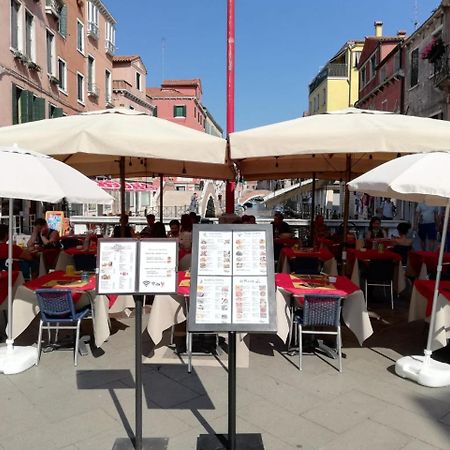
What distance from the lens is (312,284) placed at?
16.5ft

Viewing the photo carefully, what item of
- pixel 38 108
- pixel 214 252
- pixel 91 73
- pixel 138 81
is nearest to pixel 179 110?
pixel 138 81

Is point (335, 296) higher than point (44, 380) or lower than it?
higher

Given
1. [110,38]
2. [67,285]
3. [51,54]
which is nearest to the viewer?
[67,285]

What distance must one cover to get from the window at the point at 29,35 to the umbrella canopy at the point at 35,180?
54.7 feet

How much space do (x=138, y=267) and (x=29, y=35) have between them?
19.3 metres

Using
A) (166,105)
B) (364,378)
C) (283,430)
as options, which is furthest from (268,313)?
(166,105)

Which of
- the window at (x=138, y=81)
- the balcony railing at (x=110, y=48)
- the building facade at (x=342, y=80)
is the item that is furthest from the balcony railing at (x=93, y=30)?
the building facade at (x=342, y=80)

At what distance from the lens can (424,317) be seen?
197 inches

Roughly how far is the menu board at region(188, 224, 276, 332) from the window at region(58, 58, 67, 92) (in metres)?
22.5

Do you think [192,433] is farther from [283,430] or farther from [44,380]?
[44,380]

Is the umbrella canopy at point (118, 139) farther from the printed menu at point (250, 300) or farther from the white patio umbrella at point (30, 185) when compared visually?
the printed menu at point (250, 300)

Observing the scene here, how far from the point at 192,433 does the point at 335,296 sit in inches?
73.8

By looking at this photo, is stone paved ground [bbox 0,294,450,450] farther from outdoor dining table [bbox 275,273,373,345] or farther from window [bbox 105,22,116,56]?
window [bbox 105,22,116,56]

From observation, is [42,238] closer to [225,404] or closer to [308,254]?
[308,254]
